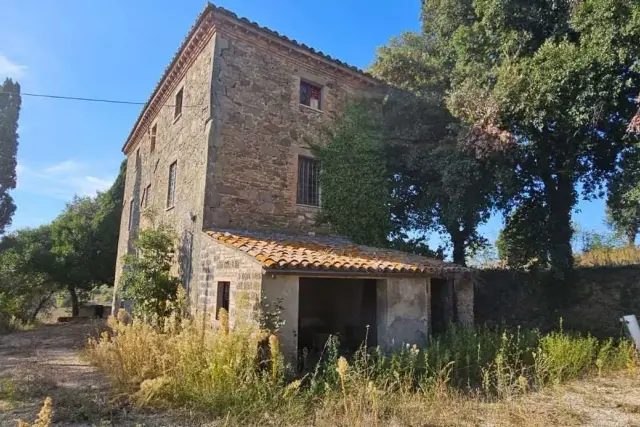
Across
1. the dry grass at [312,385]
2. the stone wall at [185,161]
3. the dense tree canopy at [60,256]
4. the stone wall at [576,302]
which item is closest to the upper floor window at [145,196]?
the stone wall at [185,161]

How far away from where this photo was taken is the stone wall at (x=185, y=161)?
1084 centimetres

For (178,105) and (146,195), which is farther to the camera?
(146,195)

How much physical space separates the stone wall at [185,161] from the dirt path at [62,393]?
334 centimetres

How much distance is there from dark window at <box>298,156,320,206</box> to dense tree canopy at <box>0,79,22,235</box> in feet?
52.9

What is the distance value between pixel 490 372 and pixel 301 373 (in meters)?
3.71

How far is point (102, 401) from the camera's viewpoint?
6.56 metres

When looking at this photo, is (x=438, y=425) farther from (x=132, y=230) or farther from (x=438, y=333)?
(x=132, y=230)

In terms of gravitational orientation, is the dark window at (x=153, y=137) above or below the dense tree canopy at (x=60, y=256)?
above

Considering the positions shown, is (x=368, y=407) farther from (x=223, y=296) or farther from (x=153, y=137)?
(x=153, y=137)

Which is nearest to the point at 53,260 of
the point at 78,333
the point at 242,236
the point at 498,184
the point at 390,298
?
the point at 78,333

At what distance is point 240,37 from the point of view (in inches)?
446

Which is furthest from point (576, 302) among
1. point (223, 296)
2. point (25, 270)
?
point (25, 270)

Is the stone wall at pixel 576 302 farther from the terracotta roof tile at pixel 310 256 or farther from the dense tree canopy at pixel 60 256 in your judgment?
the dense tree canopy at pixel 60 256

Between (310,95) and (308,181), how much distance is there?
2.78 metres
